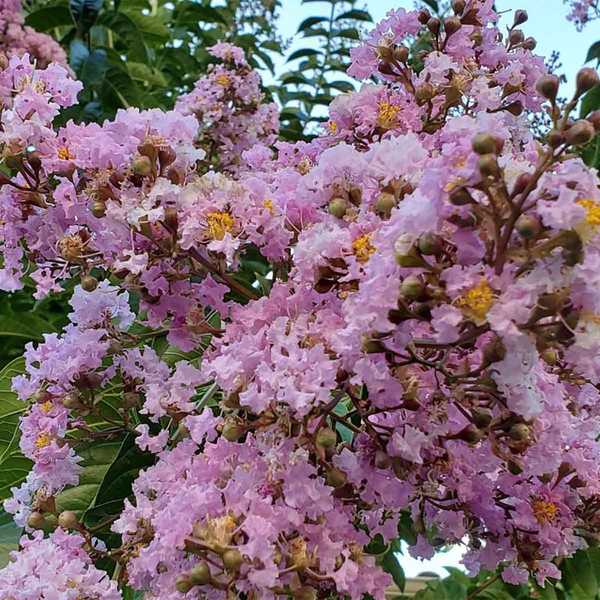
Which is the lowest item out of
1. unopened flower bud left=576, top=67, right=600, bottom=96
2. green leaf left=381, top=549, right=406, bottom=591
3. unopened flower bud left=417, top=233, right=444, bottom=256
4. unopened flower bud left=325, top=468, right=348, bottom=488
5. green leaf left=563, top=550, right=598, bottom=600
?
green leaf left=381, top=549, right=406, bottom=591

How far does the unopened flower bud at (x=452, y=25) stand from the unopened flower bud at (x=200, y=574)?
0.70 m

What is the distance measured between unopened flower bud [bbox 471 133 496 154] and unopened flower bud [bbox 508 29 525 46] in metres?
0.57

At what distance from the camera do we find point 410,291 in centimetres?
64

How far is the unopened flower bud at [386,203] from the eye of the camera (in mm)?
743

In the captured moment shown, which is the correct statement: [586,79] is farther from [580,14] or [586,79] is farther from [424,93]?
[580,14]

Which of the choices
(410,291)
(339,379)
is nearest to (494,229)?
(410,291)

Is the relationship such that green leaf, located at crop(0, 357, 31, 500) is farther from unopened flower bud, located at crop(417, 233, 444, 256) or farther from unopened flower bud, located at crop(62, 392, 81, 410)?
unopened flower bud, located at crop(417, 233, 444, 256)

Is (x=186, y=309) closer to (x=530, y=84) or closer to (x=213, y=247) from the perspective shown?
(x=213, y=247)

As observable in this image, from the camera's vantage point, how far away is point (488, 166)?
0.62 meters

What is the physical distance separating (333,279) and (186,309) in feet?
0.68

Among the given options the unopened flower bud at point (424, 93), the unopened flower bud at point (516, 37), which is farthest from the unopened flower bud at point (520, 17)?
the unopened flower bud at point (424, 93)

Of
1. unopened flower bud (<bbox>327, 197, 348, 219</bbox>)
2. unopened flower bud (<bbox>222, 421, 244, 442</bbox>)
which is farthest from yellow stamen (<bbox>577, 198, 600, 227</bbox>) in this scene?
unopened flower bud (<bbox>222, 421, 244, 442</bbox>)

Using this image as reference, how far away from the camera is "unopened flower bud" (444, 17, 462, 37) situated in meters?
1.08

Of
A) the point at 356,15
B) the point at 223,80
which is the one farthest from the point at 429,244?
the point at 356,15
